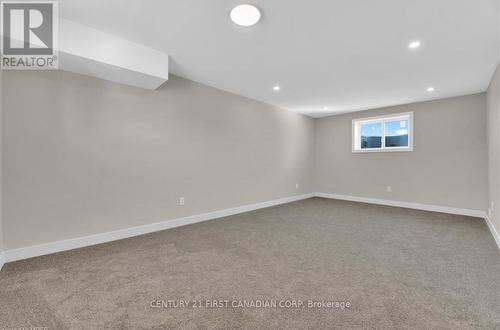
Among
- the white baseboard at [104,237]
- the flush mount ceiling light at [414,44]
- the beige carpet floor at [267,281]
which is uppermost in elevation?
the flush mount ceiling light at [414,44]

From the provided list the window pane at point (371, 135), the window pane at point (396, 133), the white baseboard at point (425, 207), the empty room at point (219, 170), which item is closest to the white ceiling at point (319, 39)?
the empty room at point (219, 170)

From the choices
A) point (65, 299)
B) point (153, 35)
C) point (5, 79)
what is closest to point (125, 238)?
point (65, 299)

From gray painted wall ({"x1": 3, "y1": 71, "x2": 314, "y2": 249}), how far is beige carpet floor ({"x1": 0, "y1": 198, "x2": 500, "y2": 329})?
1.58ft

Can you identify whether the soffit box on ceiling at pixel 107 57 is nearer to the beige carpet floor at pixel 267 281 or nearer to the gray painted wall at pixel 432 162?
the beige carpet floor at pixel 267 281

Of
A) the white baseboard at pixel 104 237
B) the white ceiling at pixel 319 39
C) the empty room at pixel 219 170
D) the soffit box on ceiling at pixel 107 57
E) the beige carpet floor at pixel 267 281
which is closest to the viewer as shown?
the beige carpet floor at pixel 267 281

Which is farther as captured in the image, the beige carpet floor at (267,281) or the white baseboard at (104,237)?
the white baseboard at (104,237)

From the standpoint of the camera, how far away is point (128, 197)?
313 cm

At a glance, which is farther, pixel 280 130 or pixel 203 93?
pixel 280 130

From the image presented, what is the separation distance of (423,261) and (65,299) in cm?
340

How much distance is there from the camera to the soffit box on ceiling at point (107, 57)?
2221 millimetres

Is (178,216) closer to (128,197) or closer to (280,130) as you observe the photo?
(128,197)

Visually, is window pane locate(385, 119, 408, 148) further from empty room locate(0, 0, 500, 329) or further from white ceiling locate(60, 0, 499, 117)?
white ceiling locate(60, 0, 499, 117)

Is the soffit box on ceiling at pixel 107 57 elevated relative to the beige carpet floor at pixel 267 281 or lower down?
elevated

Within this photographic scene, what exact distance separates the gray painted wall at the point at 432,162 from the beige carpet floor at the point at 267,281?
142 cm
